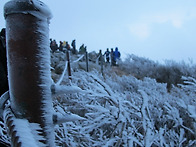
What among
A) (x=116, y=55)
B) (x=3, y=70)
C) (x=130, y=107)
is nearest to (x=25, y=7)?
(x=130, y=107)

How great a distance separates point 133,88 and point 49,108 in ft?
16.5

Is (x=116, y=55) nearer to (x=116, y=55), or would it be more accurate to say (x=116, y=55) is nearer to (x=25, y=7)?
(x=116, y=55)

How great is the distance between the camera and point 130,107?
2.41 meters

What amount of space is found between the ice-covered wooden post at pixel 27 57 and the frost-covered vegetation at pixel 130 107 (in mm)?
84

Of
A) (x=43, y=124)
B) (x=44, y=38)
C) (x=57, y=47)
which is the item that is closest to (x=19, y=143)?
(x=43, y=124)

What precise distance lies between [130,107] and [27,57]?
2.10 meters

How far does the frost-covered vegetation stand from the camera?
1.37 metres

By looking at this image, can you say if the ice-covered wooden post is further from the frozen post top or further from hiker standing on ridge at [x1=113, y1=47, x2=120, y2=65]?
hiker standing on ridge at [x1=113, y1=47, x2=120, y2=65]

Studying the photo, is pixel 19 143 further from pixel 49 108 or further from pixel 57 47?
pixel 57 47

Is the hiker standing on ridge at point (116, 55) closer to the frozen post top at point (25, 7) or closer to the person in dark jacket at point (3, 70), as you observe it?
the person in dark jacket at point (3, 70)

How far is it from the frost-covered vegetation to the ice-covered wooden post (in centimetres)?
8

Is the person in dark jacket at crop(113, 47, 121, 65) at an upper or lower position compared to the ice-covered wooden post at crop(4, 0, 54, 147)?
upper

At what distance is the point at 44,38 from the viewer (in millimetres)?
509

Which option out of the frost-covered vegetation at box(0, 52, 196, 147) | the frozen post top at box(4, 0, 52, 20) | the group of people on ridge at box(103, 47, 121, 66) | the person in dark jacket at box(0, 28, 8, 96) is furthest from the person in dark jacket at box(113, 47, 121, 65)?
the frozen post top at box(4, 0, 52, 20)
